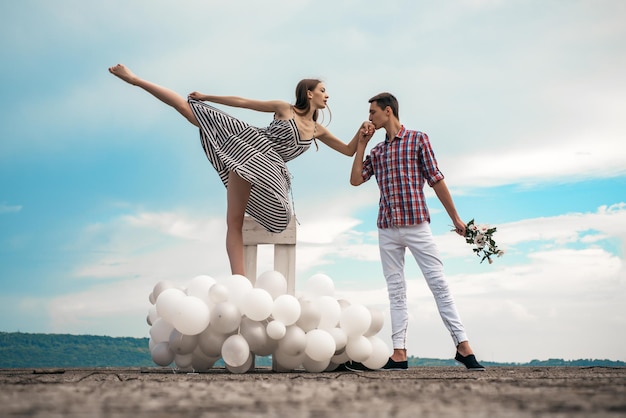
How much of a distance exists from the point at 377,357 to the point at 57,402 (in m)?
2.96

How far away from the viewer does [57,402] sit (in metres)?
2.02

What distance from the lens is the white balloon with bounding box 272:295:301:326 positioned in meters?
4.21

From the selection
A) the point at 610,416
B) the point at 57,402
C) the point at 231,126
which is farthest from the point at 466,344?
the point at 57,402

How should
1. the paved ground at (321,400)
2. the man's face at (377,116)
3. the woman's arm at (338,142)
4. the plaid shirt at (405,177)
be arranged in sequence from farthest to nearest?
the woman's arm at (338,142) < the man's face at (377,116) < the plaid shirt at (405,177) < the paved ground at (321,400)

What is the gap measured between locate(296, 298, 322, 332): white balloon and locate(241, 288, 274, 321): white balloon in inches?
10.5

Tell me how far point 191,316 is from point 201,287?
411mm

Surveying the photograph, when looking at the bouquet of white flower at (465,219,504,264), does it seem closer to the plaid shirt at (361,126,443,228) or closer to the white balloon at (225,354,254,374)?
the plaid shirt at (361,126,443,228)

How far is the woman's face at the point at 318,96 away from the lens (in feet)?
16.5

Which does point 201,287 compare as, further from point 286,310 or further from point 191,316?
point 286,310

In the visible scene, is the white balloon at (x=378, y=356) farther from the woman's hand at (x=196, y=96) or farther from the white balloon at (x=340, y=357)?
the woman's hand at (x=196, y=96)

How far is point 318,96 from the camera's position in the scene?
504cm

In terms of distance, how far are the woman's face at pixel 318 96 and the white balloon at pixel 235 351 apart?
80.4 inches

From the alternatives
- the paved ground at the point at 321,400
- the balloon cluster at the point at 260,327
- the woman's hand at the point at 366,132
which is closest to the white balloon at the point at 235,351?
the balloon cluster at the point at 260,327

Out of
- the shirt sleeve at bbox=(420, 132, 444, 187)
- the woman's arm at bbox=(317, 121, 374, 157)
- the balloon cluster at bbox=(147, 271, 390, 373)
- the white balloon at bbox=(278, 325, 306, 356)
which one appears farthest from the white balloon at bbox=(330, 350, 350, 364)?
the woman's arm at bbox=(317, 121, 374, 157)
